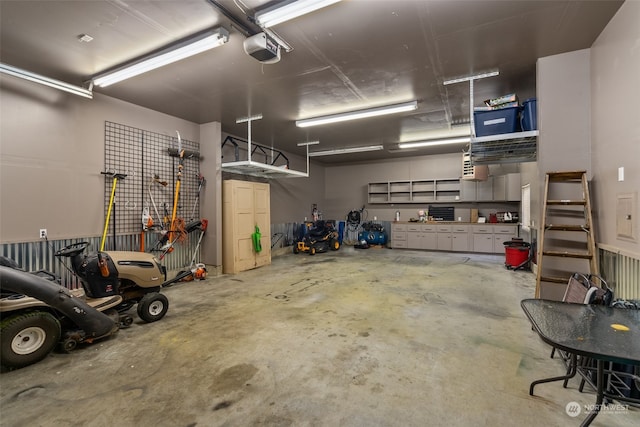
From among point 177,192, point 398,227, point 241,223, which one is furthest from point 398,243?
point 177,192

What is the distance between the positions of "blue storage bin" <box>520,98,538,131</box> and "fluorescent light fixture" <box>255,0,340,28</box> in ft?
9.07

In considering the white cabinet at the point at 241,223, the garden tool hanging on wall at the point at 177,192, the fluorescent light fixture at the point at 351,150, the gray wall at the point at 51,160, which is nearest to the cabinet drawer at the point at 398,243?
the fluorescent light fixture at the point at 351,150

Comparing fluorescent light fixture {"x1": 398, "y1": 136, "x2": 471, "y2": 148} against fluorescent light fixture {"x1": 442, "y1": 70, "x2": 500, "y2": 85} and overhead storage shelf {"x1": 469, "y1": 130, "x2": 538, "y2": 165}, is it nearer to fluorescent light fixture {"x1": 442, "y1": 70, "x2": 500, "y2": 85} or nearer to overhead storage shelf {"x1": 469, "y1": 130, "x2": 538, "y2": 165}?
overhead storage shelf {"x1": 469, "y1": 130, "x2": 538, "y2": 165}

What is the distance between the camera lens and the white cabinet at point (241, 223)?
225 inches

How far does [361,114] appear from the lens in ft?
16.1

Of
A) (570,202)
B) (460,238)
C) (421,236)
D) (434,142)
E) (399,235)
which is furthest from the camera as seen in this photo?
(399,235)

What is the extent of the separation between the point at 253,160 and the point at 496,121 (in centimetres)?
558

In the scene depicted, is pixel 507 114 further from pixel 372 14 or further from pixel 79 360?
pixel 79 360

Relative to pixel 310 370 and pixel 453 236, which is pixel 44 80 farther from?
pixel 453 236

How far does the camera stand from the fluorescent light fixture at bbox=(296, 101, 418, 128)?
460cm

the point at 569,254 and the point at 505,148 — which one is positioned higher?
the point at 505,148

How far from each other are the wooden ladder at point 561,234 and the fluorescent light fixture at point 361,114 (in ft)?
7.53

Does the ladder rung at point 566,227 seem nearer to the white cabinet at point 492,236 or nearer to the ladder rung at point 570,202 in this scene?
the ladder rung at point 570,202

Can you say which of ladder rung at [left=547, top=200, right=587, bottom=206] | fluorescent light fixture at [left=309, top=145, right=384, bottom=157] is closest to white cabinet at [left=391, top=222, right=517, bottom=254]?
fluorescent light fixture at [left=309, top=145, right=384, bottom=157]
